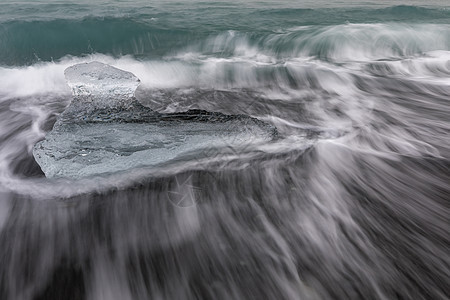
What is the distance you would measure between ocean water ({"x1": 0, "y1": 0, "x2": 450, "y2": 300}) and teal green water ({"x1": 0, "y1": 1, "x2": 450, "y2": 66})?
233cm

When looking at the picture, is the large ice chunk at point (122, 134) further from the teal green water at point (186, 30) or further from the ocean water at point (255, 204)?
the teal green water at point (186, 30)

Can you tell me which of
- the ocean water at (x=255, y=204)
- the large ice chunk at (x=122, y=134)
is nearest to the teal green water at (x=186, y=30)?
the ocean water at (x=255, y=204)

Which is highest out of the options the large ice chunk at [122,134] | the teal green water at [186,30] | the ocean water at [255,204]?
the large ice chunk at [122,134]

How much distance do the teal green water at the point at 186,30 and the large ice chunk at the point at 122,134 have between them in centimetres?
384

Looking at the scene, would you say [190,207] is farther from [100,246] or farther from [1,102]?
[1,102]

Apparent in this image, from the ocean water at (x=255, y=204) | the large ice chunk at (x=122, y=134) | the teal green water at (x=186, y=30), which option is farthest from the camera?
the teal green water at (x=186, y=30)

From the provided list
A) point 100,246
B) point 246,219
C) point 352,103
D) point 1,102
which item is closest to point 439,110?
point 352,103

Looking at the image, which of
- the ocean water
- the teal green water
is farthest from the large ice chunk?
the teal green water

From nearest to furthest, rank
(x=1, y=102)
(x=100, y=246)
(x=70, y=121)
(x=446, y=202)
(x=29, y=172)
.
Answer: (x=100, y=246), (x=446, y=202), (x=29, y=172), (x=70, y=121), (x=1, y=102)

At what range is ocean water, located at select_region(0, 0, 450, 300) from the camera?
206cm

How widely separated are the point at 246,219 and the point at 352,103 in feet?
11.2

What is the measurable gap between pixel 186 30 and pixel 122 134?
6916mm

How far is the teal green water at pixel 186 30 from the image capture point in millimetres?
8352

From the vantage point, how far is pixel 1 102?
522 centimetres
